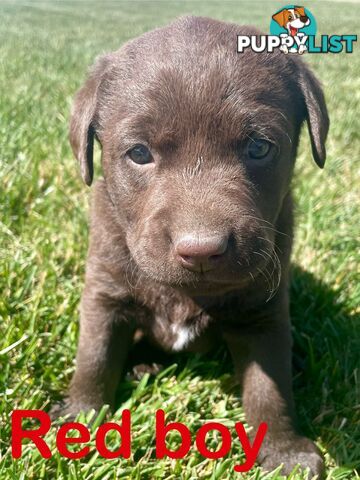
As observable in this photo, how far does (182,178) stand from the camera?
6.50 ft

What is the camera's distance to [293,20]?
3.24m

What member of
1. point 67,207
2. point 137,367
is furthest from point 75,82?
point 137,367

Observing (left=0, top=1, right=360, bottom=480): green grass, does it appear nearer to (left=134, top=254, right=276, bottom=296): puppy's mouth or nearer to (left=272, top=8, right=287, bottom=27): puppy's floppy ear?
(left=134, top=254, right=276, bottom=296): puppy's mouth

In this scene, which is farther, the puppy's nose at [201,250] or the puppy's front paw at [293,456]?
the puppy's front paw at [293,456]

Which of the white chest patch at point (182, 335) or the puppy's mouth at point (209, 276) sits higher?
the puppy's mouth at point (209, 276)

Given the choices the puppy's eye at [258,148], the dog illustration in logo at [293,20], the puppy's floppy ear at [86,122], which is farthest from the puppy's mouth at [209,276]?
the dog illustration in logo at [293,20]

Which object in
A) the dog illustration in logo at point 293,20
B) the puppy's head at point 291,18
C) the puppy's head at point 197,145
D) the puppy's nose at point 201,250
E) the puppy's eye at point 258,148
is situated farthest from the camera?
→ the puppy's head at point 291,18

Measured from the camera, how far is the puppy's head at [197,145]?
1863 millimetres

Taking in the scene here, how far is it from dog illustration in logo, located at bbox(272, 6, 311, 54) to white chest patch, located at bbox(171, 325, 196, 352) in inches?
51.8

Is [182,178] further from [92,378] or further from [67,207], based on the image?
[67,207]

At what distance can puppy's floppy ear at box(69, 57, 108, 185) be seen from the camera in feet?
7.68

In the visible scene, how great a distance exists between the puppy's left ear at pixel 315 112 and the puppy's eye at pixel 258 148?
1.03ft

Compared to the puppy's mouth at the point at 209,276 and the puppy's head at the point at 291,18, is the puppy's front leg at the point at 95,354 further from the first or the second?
the puppy's head at the point at 291,18

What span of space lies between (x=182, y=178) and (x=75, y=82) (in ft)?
17.0
